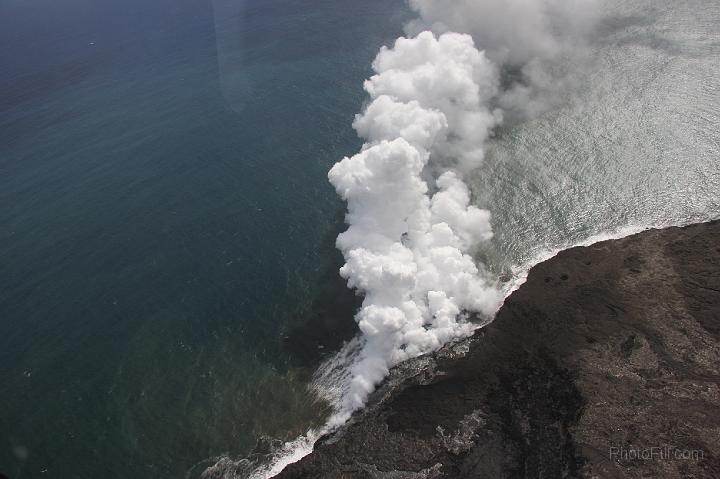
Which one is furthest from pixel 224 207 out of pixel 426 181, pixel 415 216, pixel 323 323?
pixel 426 181

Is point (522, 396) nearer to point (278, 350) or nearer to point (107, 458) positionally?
point (278, 350)

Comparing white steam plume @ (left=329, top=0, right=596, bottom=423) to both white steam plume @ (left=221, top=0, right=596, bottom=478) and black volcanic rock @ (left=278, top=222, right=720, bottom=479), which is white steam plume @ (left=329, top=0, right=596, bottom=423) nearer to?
white steam plume @ (left=221, top=0, right=596, bottom=478)

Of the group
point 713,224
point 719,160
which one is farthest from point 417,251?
point 719,160

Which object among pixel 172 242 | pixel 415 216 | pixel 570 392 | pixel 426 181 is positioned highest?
pixel 415 216

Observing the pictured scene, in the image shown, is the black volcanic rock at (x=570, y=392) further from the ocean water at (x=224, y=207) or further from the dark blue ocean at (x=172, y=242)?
the dark blue ocean at (x=172, y=242)

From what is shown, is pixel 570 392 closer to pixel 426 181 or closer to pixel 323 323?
pixel 323 323
